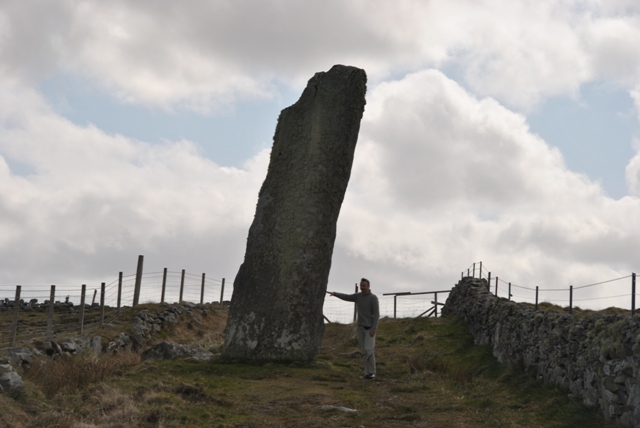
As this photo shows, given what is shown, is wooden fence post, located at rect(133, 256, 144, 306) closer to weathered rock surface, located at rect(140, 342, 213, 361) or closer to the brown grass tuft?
weathered rock surface, located at rect(140, 342, 213, 361)

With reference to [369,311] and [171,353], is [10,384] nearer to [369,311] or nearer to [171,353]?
[171,353]

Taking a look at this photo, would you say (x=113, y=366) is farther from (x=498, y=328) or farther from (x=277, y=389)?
(x=498, y=328)

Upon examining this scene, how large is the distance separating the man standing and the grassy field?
13.9 inches

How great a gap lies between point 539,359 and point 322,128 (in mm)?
6255

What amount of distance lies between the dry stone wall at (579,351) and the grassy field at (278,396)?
0.97 ft

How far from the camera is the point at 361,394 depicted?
11586 mm

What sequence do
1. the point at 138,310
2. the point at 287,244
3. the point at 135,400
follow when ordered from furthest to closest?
the point at 138,310 < the point at 287,244 < the point at 135,400

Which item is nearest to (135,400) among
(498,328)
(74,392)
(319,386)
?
(74,392)

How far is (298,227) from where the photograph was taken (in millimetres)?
14570

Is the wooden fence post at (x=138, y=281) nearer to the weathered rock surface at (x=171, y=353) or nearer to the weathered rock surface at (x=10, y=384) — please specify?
the weathered rock surface at (x=171, y=353)

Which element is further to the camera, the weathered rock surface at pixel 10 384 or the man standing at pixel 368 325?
the man standing at pixel 368 325

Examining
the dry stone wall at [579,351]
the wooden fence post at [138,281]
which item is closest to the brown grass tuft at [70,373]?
the dry stone wall at [579,351]

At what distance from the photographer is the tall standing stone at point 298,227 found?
14242 mm

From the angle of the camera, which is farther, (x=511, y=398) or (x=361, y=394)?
(x=511, y=398)
